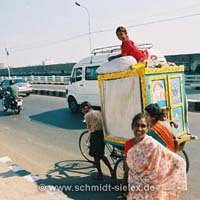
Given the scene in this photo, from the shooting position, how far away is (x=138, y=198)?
2660 mm

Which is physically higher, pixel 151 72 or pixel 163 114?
pixel 151 72

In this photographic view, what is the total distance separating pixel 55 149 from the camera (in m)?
6.82

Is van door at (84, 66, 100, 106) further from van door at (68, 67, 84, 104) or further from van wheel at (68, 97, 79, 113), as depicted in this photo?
van wheel at (68, 97, 79, 113)

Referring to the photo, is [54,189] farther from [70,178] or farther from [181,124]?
[181,124]

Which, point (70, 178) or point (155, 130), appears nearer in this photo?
point (155, 130)

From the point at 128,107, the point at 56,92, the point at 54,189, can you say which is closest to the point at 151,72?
the point at 128,107

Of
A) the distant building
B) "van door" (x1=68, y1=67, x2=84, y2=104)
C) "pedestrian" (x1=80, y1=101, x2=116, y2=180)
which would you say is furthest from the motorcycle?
the distant building

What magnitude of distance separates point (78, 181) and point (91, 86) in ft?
19.8

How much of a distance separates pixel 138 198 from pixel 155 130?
91 centimetres

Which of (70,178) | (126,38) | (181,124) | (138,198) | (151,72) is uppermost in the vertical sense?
(126,38)

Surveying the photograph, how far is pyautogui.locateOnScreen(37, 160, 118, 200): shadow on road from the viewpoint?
14.1 feet

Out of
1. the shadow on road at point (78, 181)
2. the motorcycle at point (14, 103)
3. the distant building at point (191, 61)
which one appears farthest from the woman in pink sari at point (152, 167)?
the distant building at point (191, 61)

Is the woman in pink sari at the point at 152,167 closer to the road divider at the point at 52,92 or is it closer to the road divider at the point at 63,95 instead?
the road divider at the point at 63,95

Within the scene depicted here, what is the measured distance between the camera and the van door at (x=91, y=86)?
10328 mm
